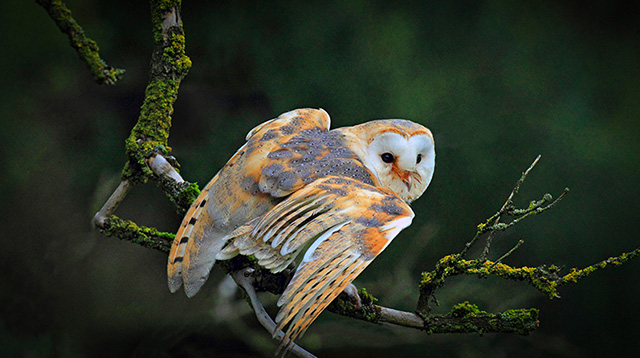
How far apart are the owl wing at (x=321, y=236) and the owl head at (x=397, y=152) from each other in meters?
0.13

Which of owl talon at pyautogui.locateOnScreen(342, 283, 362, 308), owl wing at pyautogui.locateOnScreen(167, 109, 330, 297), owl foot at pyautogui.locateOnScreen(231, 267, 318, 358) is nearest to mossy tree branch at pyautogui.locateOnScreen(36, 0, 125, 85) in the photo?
owl wing at pyautogui.locateOnScreen(167, 109, 330, 297)

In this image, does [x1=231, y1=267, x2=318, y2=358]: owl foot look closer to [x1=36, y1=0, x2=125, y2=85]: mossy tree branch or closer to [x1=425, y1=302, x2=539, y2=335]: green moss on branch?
[x1=425, y1=302, x2=539, y2=335]: green moss on branch

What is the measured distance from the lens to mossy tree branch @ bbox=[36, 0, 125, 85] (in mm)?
958

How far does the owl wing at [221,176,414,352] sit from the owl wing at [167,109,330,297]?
0.16 feet

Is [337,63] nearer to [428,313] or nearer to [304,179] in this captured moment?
[304,179]

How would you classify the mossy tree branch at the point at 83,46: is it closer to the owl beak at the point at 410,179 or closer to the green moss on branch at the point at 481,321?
the owl beak at the point at 410,179

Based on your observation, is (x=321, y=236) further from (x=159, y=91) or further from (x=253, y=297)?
(x=159, y=91)

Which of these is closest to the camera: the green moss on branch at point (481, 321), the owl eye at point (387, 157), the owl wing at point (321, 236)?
the owl wing at point (321, 236)

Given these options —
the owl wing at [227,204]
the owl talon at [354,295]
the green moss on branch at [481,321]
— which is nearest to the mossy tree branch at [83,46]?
the owl wing at [227,204]

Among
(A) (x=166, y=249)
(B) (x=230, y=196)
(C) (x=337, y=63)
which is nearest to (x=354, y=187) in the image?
(B) (x=230, y=196)

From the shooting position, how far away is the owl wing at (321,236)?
3.00 ft

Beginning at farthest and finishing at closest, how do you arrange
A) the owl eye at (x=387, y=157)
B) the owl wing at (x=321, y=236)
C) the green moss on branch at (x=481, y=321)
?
the owl eye at (x=387, y=157)
the green moss on branch at (x=481, y=321)
the owl wing at (x=321, y=236)

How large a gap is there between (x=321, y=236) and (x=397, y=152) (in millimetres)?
298

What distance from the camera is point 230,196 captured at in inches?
44.0
